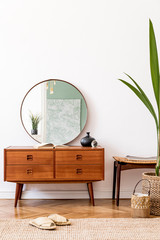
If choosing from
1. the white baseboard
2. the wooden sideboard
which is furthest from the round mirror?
the white baseboard

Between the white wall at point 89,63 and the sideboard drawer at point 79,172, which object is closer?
the sideboard drawer at point 79,172

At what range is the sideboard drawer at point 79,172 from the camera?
3.42m

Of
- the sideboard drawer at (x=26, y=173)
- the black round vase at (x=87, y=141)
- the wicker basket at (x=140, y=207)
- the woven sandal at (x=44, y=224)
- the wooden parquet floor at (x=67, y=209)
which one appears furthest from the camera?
the black round vase at (x=87, y=141)

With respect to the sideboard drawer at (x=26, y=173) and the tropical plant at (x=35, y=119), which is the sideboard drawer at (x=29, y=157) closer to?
the sideboard drawer at (x=26, y=173)

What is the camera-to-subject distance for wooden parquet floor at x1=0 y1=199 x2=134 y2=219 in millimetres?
3104

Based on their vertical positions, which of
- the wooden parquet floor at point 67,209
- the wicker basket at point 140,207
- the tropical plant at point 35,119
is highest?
the tropical plant at point 35,119

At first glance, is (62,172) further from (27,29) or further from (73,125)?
(27,29)

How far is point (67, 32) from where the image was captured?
152 inches

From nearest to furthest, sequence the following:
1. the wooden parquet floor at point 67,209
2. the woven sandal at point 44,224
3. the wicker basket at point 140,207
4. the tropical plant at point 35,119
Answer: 1. the woven sandal at point 44,224
2. the wicker basket at point 140,207
3. the wooden parquet floor at point 67,209
4. the tropical plant at point 35,119

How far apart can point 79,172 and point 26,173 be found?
1.69 ft

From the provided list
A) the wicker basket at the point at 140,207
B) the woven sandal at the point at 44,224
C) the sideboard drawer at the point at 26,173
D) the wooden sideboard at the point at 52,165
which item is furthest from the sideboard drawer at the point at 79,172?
the woven sandal at the point at 44,224

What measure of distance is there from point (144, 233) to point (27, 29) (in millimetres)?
2609

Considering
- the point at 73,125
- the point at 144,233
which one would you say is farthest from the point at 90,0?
the point at 144,233

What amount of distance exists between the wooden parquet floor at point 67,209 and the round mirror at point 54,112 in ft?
2.14
